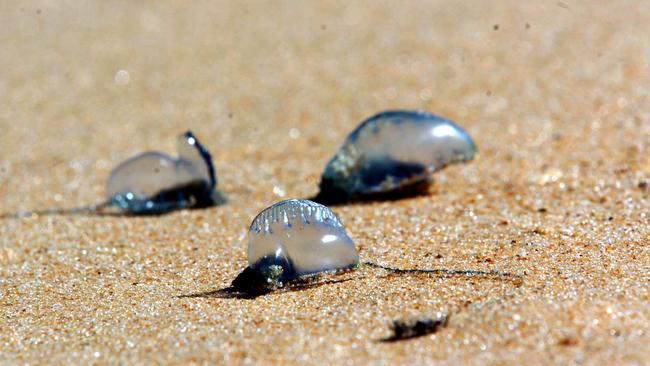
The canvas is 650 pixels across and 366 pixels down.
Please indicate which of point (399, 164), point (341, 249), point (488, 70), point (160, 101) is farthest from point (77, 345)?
point (488, 70)

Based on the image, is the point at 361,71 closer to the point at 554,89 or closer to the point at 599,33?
the point at 554,89

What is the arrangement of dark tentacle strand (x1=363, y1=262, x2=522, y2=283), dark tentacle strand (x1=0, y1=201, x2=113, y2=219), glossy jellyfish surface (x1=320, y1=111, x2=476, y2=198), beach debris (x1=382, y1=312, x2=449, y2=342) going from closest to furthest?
beach debris (x1=382, y1=312, x2=449, y2=342)
dark tentacle strand (x1=363, y1=262, x2=522, y2=283)
glossy jellyfish surface (x1=320, y1=111, x2=476, y2=198)
dark tentacle strand (x1=0, y1=201, x2=113, y2=219)

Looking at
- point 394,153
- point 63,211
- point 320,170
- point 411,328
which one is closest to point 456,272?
point 411,328

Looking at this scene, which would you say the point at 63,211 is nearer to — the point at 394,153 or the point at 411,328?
the point at 394,153

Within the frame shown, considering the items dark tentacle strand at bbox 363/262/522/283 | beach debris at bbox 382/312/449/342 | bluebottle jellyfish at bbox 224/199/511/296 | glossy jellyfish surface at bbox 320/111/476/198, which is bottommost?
beach debris at bbox 382/312/449/342

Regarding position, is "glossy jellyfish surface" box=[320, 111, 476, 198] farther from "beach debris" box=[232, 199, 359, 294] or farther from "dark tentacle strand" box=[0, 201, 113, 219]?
"dark tentacle strand" box=[0, 201, 113, 219]

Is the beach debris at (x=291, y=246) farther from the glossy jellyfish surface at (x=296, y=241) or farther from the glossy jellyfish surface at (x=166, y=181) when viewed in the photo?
the glossy jellyfish surface at (x=166, y=181)

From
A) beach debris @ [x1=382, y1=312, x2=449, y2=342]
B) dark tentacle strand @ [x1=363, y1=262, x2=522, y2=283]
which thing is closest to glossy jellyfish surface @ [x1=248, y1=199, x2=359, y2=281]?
dark tentacle strand @ [x1=363, y1=262, x2=522, y2=283]

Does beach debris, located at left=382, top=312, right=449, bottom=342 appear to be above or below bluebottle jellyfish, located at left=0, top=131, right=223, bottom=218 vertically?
below
